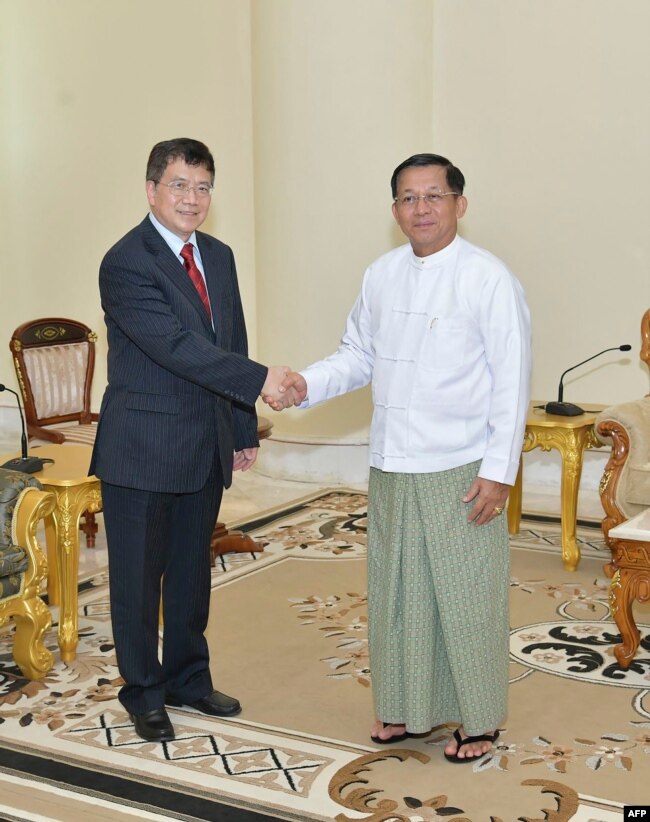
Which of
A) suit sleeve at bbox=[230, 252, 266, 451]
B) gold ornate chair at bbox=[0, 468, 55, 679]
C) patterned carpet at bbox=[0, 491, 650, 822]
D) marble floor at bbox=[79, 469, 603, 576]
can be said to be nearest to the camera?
patterned carpet at bbox=[0, 491, 650, 822]

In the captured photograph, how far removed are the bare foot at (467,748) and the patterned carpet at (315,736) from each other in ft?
0.11

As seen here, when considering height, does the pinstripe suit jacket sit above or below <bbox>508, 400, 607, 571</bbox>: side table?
above

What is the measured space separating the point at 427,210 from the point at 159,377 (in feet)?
3.16

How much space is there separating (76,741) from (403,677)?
3.59ft

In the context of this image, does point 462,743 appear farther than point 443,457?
Yes

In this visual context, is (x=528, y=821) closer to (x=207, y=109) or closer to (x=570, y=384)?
(x=570, y=384)

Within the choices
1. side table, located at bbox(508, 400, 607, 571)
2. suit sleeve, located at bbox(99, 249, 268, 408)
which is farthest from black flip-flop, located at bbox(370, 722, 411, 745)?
side table, located at bbox(508, 400, 607, 571)

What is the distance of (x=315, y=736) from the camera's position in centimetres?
371

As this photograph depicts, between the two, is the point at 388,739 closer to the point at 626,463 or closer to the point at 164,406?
the point at 164,406

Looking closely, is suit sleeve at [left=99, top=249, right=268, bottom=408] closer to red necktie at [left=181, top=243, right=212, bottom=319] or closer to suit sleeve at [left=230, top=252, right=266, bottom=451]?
red necktie at [left=181, top=243, right=212, bottom=319]

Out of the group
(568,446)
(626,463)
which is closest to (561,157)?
(568,446)

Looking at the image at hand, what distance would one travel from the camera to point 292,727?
3785 millimetres

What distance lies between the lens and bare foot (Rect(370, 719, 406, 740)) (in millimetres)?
3627

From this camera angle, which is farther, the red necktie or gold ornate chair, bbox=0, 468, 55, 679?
gold ornate chair, bbox=0, 468, 55, 679
